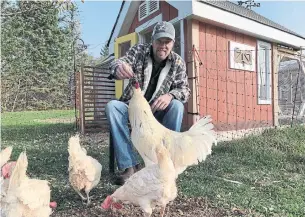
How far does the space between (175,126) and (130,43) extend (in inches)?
200

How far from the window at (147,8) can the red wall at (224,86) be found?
1492 millimetres

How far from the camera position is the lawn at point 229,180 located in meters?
2.35

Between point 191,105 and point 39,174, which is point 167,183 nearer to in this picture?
point 39,174

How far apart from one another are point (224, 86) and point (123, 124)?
424cm

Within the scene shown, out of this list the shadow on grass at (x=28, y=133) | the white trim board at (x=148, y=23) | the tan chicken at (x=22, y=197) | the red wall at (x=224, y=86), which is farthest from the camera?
the white trim board at (x=148, y=23)

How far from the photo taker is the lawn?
2.35 m

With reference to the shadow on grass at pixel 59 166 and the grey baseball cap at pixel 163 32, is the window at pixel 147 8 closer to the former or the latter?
the shadow on grass at pixel 59 166

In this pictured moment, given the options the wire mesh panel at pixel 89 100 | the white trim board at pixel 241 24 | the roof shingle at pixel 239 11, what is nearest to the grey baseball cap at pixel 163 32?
the white trim board at pixel 241 24

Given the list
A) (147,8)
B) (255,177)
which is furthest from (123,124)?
(147,8)

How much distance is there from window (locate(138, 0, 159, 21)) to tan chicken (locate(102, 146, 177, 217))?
5497 mm

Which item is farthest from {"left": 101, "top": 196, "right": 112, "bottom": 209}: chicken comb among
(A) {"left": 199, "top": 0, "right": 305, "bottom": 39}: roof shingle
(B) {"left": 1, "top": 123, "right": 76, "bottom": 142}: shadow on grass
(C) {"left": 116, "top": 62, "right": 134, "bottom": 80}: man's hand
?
(B) {"left": 1, "top": 123, "right": 76, "bottom": 142}: shadow on grass

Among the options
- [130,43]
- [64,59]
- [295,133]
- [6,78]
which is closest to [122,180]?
[295,133]

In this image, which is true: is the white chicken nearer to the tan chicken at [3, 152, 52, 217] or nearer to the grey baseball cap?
the tan chicken at [3, 152, 52, 217]

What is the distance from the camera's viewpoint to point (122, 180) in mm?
2688
